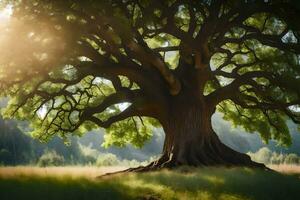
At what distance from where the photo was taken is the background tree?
13.3 metres

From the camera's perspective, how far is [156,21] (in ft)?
51.6

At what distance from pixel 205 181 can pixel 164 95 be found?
8271 millimetres

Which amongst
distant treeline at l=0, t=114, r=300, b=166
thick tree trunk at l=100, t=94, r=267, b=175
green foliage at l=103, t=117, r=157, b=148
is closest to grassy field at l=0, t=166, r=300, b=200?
thick tree trunk at l=100, t=94, r=267, b=175

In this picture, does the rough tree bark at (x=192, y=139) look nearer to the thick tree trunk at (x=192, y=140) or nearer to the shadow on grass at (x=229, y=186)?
the thick tree trunk at (x=192, y=140)

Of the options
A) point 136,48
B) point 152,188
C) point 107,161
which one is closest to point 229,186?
point 152,188

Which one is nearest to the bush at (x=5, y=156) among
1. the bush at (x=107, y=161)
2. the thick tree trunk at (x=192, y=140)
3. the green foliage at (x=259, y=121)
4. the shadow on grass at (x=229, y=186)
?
the bush at (x=107, y=161)

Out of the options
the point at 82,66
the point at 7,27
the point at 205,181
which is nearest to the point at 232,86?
the point at 82,66

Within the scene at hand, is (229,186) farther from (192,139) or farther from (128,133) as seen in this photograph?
(128,133)

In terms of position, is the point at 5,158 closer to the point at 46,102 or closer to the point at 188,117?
the point at 46,102

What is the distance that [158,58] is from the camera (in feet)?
58.2

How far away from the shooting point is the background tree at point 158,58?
13.3m

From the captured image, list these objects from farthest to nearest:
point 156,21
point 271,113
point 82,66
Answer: point 271,113 → point 82,66 → point 156,21

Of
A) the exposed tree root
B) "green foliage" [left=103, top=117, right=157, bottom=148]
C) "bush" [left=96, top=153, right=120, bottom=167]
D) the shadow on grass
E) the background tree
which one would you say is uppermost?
the background tree

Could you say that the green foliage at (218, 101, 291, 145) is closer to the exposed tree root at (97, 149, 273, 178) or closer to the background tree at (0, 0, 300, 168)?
the background tree at (0, 0, 300, 168)
